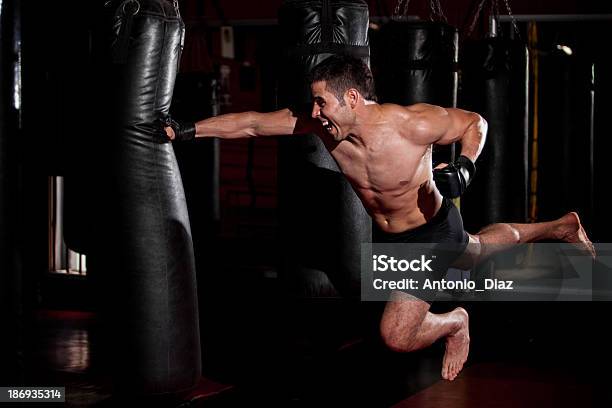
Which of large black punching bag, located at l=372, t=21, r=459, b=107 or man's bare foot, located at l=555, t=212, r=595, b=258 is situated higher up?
large black punching bag, located at l=372, t=21, r=459, b=107

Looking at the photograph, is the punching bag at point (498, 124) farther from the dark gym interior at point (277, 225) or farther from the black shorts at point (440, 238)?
the black shorts at point (440, 238)

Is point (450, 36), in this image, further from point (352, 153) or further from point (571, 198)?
point (571, 198)

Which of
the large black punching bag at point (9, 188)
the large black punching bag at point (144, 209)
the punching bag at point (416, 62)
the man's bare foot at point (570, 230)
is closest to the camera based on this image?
the large black punching bag at point (9, 188)

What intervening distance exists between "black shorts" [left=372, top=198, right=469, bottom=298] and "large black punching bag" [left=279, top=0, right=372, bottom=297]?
0.94ft

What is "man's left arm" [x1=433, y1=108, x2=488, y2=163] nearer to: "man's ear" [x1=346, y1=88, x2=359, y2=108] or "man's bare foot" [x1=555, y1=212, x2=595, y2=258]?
"man's ear" [x1=346, y1=88, x2=359, y2=108]

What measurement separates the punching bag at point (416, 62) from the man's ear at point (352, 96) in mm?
1508

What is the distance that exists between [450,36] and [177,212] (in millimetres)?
2355

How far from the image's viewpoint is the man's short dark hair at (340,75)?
13.4 feet

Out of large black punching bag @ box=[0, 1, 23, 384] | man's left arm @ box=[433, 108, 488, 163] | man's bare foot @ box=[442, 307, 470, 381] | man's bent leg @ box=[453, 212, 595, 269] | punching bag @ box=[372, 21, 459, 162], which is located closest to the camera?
large black punching bag @ box=[0, 1, 23, 384]

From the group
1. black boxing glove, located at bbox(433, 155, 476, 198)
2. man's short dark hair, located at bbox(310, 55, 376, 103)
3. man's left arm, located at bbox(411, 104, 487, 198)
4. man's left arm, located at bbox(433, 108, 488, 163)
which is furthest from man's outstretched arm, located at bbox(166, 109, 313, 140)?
black boxing glove, located at bbox(433, 155, 476, 198)

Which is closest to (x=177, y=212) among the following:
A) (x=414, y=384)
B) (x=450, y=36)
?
(x=414, y=384)

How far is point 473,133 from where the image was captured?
424 centimetres

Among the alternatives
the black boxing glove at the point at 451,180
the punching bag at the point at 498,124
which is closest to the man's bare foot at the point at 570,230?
the black boxing glove at the point at 451,180

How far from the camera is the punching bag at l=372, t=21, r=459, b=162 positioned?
556 cm
